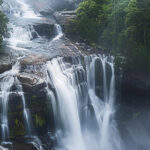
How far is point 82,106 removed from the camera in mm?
24859

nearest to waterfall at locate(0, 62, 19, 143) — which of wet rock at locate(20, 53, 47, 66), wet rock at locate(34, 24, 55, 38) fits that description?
wet rock at locate(20, 53, 47, 66)

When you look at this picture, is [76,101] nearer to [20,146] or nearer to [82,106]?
[82,106]

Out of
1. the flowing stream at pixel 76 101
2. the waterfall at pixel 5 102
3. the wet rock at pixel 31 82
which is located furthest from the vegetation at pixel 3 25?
the waterfall at pixel 5 102

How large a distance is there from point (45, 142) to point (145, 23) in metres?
13.7

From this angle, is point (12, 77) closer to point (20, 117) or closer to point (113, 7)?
point (20, 117)

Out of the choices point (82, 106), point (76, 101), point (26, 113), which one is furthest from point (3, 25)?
point (82, 106)

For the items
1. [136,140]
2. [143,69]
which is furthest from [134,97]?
[136,140]

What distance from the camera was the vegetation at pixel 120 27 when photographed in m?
25.4

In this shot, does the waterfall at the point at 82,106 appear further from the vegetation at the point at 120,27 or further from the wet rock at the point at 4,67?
the wet rock at the point at 4,67

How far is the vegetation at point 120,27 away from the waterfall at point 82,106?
7.47 feet

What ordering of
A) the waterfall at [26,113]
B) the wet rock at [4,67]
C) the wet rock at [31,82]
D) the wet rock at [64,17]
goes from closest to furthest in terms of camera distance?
1. the waterfall at [26,113]
2. the wet rock at [31,82]
3. the wet rock at [4,67]
4. the wet rock at [64,17]

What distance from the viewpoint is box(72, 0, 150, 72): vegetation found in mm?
25391

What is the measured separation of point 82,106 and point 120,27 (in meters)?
9.04

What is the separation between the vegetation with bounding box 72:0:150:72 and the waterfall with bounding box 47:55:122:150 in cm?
228
